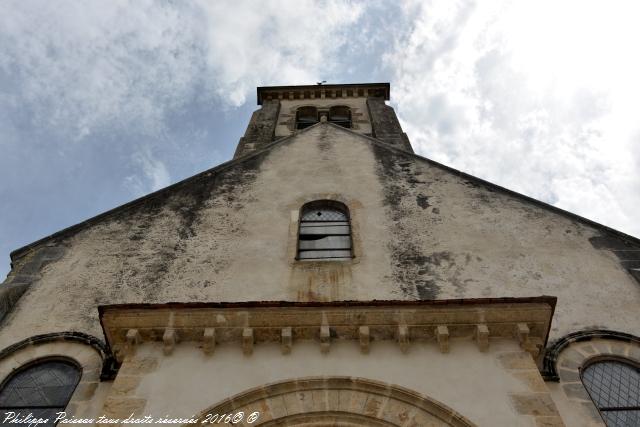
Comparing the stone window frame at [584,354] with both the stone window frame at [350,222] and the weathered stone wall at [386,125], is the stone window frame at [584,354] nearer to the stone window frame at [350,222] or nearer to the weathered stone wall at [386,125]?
the stone window frame at [350,222]

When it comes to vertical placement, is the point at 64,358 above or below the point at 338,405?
above

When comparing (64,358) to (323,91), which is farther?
(323,91)

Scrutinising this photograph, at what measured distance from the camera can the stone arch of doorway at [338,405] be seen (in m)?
5.41

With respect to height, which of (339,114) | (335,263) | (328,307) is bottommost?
(328,307)

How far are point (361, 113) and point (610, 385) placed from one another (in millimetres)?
14142

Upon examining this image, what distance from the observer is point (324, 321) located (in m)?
6.18

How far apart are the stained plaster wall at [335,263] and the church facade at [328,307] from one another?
3 centimetres

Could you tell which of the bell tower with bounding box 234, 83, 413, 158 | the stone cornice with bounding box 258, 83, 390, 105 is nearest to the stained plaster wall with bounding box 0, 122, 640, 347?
the bell tower with bounding box 234, 83, 413, 158

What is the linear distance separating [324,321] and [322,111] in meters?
14.5

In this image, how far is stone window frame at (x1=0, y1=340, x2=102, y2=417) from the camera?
621 centimetres

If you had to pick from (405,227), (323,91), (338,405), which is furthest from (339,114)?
(338,405)

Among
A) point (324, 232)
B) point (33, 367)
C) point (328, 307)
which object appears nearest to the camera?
point (328, 307)

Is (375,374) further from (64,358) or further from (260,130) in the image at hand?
(260,130)

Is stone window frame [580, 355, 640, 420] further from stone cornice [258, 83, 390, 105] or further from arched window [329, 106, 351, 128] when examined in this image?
stone cornice [258, 83, 390, 105]
